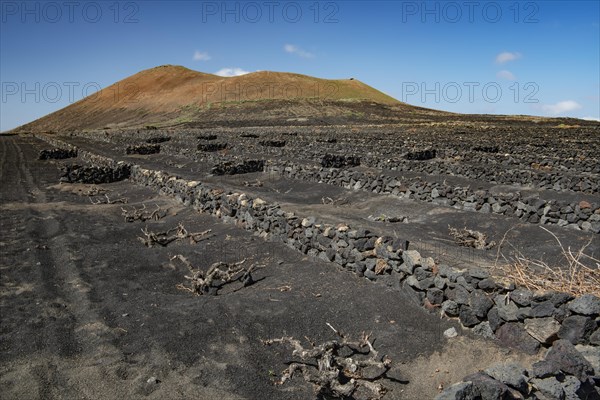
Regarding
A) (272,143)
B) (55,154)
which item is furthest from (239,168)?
(55,154)

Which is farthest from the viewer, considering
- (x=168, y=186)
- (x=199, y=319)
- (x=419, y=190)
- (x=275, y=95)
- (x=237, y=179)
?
(x=275, y=95)

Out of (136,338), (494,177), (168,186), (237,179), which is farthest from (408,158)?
(136,338)

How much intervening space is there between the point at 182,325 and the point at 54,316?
2.46 meters

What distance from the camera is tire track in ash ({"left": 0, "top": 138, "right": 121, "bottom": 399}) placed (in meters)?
6.22

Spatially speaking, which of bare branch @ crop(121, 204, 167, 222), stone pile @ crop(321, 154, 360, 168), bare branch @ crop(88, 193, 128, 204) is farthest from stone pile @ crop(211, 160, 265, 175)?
bare branch @ crop(121, 204, 167, 222)

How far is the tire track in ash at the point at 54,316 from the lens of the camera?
622 cm

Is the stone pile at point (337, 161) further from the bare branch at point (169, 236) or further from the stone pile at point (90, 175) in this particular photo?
the bare branch at point (169, 236)

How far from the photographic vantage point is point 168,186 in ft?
63.4

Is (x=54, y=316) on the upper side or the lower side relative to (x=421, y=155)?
lower

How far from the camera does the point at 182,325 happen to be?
24.4 ft

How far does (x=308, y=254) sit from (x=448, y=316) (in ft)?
13.4

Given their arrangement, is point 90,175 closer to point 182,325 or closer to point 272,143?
point 272,143

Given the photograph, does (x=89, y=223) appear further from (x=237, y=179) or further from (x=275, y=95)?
(x=275, y=95)

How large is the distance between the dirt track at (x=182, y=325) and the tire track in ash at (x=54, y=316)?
0.03 metres
